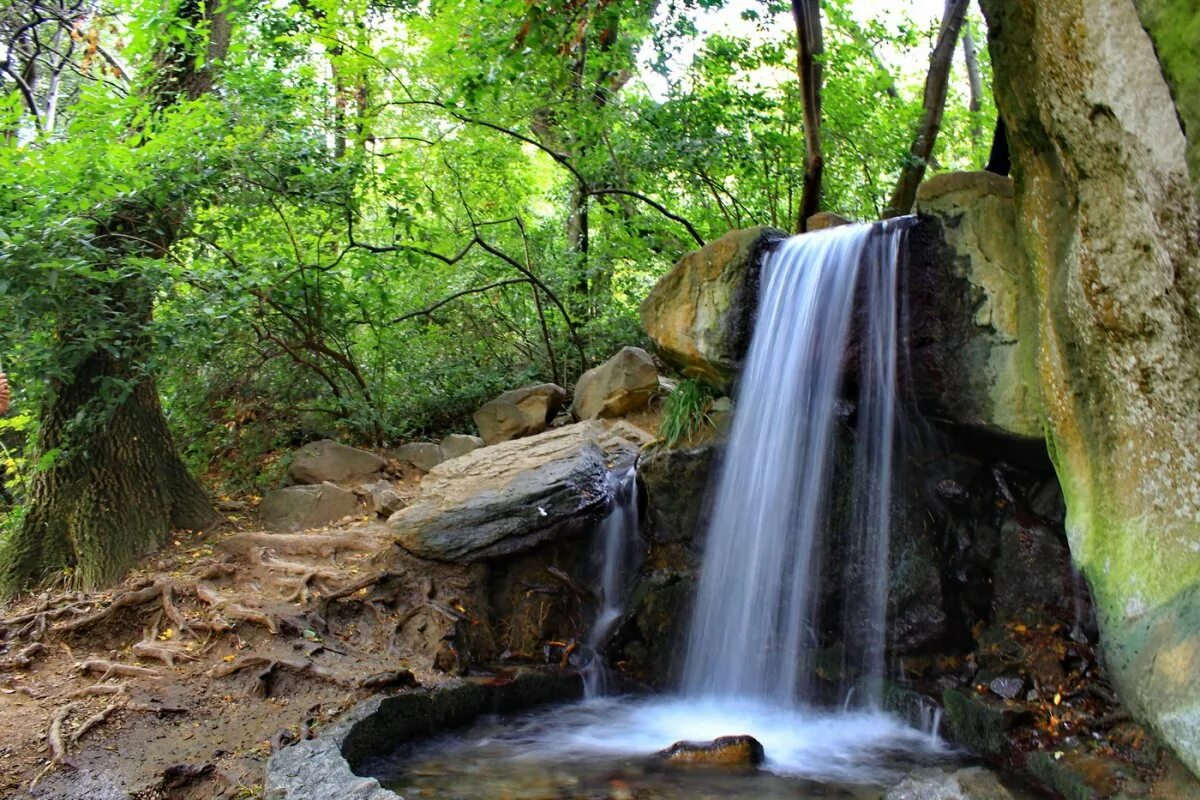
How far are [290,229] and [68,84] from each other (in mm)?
10234

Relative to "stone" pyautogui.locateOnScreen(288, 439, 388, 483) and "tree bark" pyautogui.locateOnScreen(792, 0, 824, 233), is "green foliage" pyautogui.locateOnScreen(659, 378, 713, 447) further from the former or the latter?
"stone" pyautogui.locateOnScreen(288, 439, 388, 483)

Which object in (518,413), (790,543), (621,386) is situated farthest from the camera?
(518,413)

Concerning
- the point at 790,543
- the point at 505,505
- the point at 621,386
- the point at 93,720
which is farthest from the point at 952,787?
the point at 621,386

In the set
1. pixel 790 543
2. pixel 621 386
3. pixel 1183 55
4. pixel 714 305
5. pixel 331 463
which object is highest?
pixel 1183 55

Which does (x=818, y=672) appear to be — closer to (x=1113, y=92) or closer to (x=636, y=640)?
(x=636, y=640)

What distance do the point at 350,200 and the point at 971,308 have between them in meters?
6.14

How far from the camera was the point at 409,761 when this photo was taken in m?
5.15

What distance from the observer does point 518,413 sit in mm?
A: 10727

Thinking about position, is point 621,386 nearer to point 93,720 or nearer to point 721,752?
point 721,752

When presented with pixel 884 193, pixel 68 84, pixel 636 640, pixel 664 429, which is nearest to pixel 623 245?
pixel 884 193

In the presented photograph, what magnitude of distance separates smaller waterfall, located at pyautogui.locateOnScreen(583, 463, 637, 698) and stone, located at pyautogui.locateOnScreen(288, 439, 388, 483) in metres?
3.56

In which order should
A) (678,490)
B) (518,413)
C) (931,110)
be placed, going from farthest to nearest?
(931,110) → (518,413) → (678,490)

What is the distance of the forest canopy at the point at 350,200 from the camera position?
7.09 m

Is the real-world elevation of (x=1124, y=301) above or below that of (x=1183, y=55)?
below
